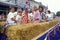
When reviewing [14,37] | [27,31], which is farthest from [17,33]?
[27,31]

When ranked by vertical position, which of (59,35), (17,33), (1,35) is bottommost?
(59,35)

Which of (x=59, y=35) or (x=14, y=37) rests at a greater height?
(x=14, y=37)

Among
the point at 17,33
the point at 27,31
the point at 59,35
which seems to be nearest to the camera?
the point at 17,33

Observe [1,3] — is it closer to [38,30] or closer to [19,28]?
[38,30]

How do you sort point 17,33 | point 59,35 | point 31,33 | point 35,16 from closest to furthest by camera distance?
point 17,33
point 31,33
point 35,16
point 59,35

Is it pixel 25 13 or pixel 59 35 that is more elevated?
pixel 25 13

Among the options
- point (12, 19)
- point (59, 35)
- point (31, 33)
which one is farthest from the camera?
point (59, 35)

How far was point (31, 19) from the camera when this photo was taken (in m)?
6.54

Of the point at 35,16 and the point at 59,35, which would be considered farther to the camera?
the point at 59,35

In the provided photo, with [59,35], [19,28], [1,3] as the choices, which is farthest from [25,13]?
[1,3]

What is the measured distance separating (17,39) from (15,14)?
4.61ft

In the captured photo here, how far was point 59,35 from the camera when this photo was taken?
8.39m

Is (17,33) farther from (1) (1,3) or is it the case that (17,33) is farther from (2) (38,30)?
(1) (1,3)

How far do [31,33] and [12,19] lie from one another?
2.49 ft
